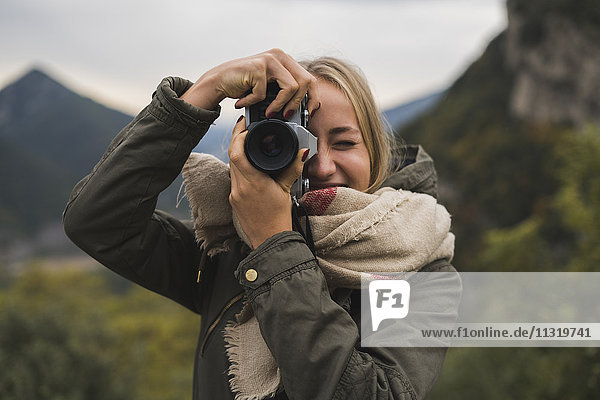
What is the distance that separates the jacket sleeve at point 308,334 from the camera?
1198 millimetres

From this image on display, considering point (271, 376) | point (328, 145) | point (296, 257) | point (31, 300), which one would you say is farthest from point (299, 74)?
point (31, 300)

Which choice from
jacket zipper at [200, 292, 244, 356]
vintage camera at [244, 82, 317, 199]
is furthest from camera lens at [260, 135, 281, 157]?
jacket zipper at [200, 292, 244, 356]

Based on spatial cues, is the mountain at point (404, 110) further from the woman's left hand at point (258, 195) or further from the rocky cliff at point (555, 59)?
the rocky cliff at point (555, 59)

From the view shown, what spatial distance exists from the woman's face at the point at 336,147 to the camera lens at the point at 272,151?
10.4 inches

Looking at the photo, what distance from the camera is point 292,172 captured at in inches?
52.0

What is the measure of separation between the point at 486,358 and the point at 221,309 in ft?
42.0

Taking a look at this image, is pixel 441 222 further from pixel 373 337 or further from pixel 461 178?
pixel 461 178

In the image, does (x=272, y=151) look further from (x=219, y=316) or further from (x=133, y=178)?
(x=219, y=316)

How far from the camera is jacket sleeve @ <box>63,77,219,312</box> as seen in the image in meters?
1.38

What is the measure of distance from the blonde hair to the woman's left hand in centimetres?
42

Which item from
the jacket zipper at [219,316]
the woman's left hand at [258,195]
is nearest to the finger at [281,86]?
the woman's left hand at [258,195]

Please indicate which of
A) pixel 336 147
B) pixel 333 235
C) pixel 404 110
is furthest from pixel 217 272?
pixel 404 110

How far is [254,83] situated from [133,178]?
0.39 m

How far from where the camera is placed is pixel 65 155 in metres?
4.58
